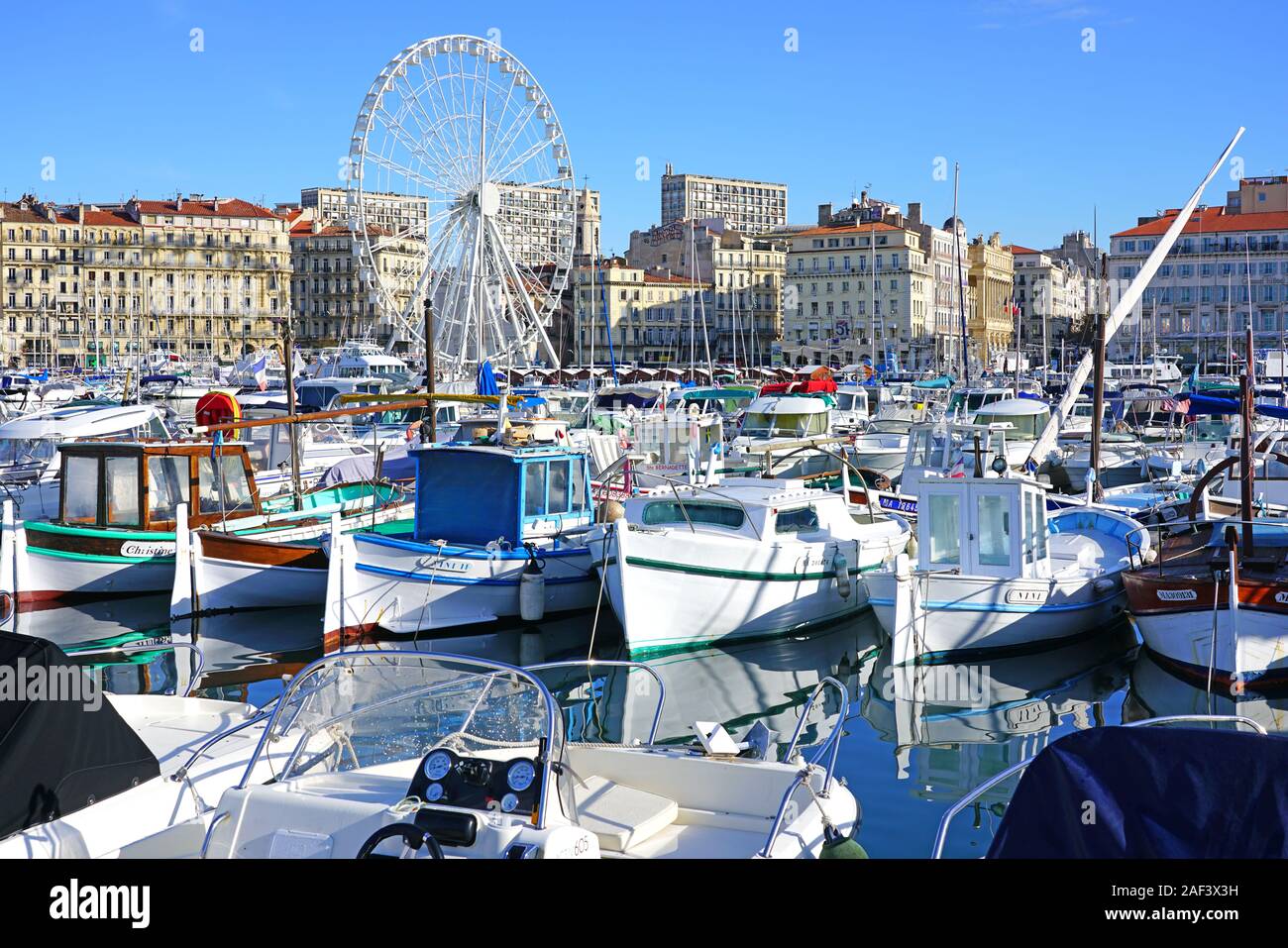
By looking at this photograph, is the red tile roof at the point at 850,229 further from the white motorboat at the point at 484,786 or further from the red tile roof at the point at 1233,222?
the white motorboat at the point at 484,786

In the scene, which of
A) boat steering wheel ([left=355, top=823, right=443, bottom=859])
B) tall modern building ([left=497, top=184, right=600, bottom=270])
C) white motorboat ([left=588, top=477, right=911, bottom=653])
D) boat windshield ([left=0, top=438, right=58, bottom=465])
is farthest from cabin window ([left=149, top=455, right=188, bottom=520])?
tall modern building ([left=497, top=184, right=600, bottom=270])

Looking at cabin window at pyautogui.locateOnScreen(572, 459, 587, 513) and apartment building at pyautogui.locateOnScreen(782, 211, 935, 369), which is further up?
apartment building at pyautogui.locateOnScreen(782, 211, 935, 369)

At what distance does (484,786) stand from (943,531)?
1100cm

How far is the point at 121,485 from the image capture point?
804 inches

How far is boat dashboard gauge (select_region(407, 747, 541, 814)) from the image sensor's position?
6656mm

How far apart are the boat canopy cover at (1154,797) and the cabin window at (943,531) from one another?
10794 mm

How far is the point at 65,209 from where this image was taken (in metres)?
116

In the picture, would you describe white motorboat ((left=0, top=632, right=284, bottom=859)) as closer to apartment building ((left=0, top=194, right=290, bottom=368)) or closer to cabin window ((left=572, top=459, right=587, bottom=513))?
cabin window ((left=572, top=459, right=587, bottom=513))

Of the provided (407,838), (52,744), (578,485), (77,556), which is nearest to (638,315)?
(578,485)

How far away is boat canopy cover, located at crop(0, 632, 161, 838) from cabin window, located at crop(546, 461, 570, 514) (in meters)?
11.3

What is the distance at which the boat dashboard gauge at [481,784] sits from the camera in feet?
21.8
